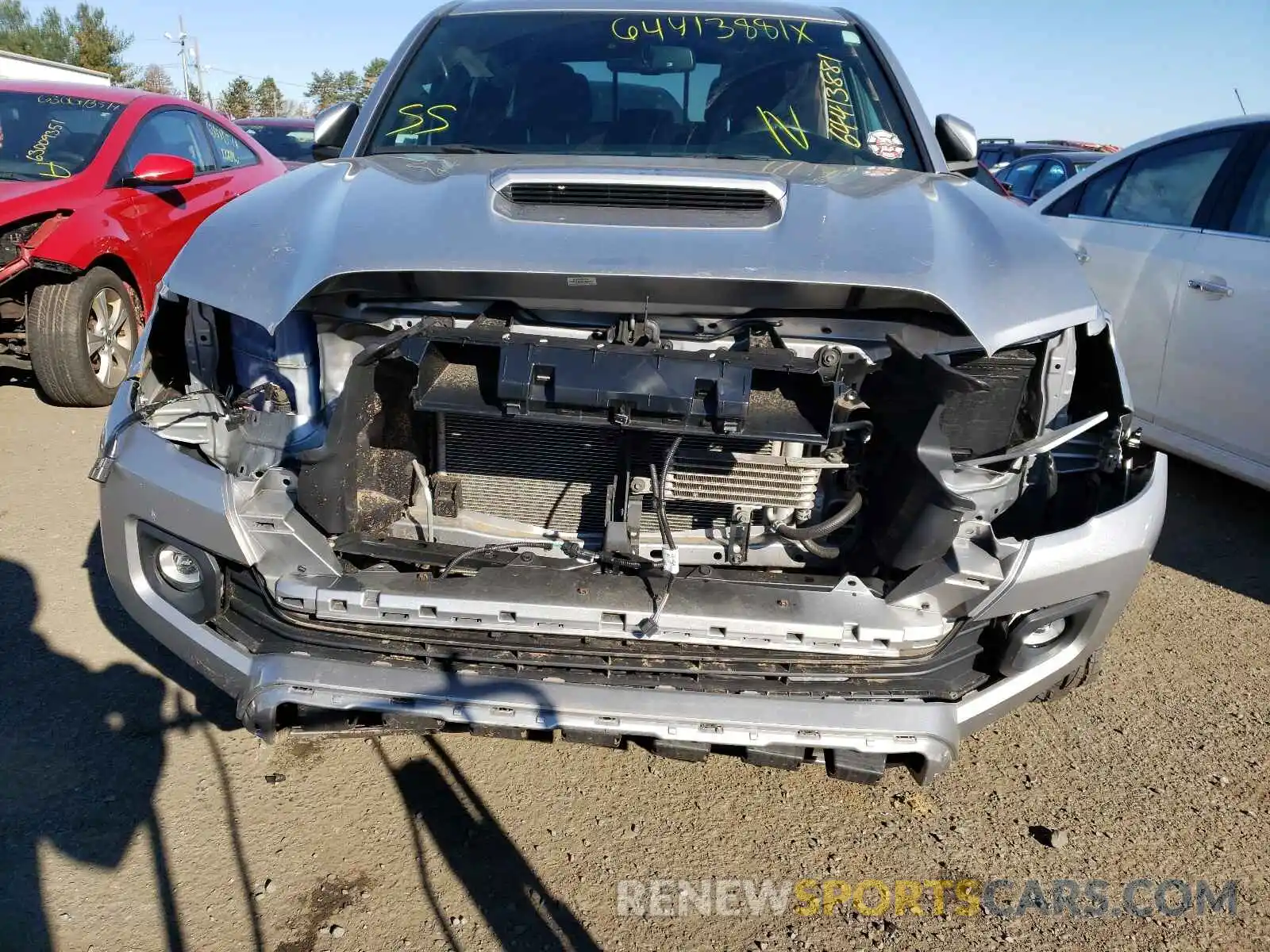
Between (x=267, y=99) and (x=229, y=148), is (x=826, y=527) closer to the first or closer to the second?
(x=229, y=148)

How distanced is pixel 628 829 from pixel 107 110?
5.53m

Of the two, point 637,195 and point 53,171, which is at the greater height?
point 637,195

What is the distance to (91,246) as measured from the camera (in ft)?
15.7

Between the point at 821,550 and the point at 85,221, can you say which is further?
the point at 85,221

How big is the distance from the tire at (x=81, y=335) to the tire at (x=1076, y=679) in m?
4.63

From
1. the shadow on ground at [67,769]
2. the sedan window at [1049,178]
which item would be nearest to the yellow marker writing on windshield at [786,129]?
the shadow on ground at [67,769]

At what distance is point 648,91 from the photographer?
10.2ft

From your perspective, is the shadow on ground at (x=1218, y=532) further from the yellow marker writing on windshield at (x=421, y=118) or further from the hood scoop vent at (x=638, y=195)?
the yellow marker writing on windshield at (x=421, y=118)

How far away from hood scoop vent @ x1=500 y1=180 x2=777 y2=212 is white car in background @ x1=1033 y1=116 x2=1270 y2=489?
2.42m

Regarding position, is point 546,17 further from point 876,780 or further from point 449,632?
point 876,780

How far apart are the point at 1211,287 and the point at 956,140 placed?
5.83ft

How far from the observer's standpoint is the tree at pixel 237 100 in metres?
43.5

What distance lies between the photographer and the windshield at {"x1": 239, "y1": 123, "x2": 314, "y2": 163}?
10188 millimetres

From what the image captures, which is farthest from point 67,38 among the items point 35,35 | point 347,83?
point 347,83
